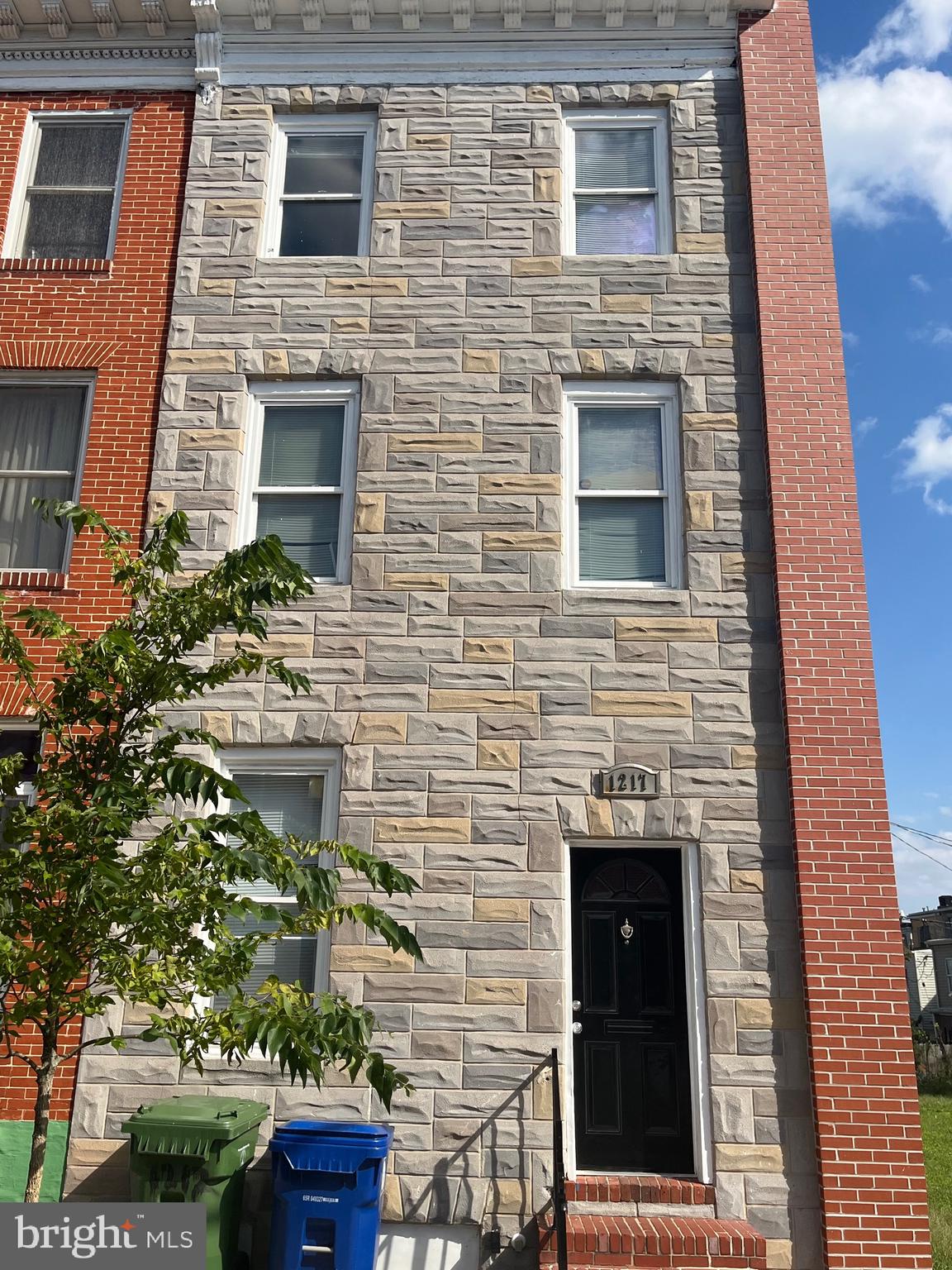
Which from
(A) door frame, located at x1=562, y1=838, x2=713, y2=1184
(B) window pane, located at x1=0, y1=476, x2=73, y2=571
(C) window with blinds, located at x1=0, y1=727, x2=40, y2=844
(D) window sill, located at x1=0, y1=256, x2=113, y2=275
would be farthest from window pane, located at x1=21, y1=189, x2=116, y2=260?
(A) door frame, located at x1=562, y1=838, x2=713, y2=1184

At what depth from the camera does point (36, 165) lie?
10109 mm

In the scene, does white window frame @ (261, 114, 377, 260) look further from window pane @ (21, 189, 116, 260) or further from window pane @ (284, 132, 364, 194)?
window pane @ (21, 189, 116, 260)

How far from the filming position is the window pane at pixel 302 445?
8.85 metres

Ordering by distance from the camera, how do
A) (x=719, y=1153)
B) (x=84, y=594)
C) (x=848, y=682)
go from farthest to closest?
(x=84, y=594)
(x=848, y=682)
(x=719, y=1153)

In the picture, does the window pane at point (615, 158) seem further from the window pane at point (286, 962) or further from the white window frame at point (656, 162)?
the window pane at point (286, 962)

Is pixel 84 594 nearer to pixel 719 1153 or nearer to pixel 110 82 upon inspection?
pixel 110 82

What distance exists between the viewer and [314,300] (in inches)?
360

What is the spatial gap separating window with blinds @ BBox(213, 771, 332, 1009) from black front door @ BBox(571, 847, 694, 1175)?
181cm

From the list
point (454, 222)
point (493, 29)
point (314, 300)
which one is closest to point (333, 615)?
point (314, 300)

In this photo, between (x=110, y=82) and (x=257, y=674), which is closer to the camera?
(x=257, y=674)

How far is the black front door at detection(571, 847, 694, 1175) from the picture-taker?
7246 mm

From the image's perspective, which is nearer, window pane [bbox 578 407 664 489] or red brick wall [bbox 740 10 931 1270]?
red brick wall [bbox 740 10 931 1270]

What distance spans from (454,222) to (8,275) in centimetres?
389

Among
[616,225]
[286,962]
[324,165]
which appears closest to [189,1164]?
[286,962]
